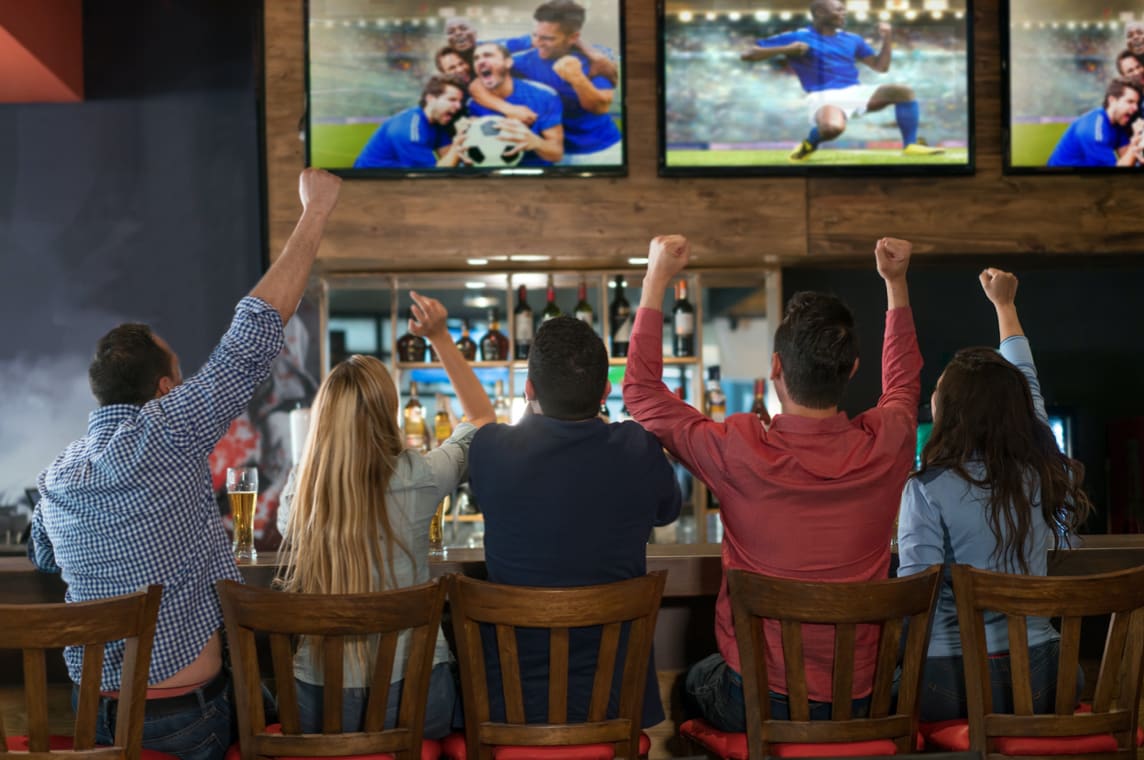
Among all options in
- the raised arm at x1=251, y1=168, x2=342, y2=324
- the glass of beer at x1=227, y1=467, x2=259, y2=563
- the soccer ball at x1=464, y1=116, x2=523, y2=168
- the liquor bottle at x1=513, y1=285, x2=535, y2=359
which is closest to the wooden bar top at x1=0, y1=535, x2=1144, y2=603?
the glass of beer at x1=227, y1=467, x2=259, y2=563

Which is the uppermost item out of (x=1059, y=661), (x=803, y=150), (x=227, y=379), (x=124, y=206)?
(x=803, y=150)

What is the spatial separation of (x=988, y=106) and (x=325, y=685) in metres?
3.55

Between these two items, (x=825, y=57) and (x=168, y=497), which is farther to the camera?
(x=825, y=57)

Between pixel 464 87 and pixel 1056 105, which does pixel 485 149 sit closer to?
pixel 464 87

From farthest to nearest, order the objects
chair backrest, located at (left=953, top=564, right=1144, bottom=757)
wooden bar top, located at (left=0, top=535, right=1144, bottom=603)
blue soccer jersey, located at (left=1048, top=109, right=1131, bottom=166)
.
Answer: blue soccer jersey, located at (left=1048, top=109, right=1131, bottom=166), wooden bar top, located at (left=0, top=535, right=1144, bottom=603), chair backrest, located at (left=953, top=564, right=1144, bottom=757)

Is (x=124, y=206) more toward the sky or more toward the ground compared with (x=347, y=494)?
more toward the sky

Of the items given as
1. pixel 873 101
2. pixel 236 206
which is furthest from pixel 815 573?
pixel 236 206

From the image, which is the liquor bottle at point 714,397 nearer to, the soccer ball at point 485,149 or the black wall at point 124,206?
the soccer ball at point 485,149

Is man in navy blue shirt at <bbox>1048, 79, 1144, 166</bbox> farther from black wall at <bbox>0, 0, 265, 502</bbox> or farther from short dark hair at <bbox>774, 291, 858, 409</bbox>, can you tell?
black wall at <bbox>0, 0, 265, 502</bbox>

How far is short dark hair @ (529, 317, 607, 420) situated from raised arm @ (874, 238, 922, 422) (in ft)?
2.04

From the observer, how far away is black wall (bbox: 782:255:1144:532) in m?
5.36

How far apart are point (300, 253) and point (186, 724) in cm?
89

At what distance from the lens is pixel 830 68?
4141 mm

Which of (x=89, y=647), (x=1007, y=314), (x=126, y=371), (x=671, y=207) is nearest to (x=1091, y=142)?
(x=671, y=207)
